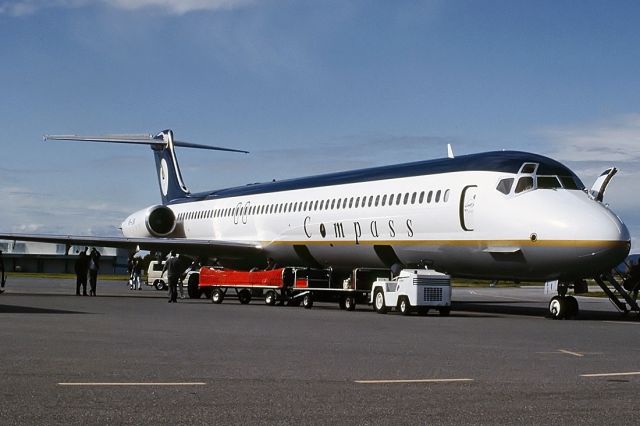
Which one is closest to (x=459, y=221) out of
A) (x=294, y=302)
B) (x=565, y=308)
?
(x=565, y=308)

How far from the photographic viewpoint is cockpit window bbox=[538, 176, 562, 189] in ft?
76.3

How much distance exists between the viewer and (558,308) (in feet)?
75.8

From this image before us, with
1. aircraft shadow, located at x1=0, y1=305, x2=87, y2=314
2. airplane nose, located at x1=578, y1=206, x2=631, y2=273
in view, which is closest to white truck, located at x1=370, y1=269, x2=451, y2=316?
airplane nose, located at x1=578, y1=206, x2=631, y2=273

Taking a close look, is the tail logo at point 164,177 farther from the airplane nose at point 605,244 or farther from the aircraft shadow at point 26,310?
the airplane nose at point 605,244

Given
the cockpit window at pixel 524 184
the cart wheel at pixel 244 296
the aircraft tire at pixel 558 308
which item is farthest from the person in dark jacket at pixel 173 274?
the aircraft tire at pixel 558 308

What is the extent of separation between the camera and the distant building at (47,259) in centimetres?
12456

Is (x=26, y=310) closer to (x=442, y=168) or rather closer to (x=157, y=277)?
(x=442, y=168)

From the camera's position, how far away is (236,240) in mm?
37281

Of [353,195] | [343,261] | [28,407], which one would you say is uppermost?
[353,195]

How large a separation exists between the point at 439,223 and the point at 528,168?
274 centimetres

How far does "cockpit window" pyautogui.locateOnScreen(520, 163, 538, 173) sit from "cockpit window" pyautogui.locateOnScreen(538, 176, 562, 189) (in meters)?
0.27

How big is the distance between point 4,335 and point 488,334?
7990mm

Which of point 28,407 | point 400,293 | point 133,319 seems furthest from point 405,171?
point 28,407

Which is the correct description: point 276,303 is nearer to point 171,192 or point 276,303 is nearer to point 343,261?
point 343,261
